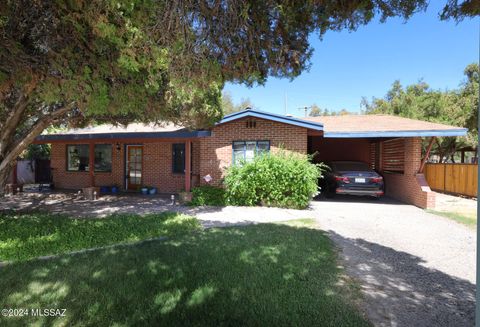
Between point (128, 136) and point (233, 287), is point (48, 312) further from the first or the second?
point (128, 136)

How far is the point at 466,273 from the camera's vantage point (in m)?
4.51

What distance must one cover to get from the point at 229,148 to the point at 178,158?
3.62m

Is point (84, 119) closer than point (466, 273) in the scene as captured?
No

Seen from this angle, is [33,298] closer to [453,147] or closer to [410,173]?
[410,173]

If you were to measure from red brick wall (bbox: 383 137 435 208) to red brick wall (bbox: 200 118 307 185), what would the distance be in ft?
14.9

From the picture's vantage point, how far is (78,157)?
1620cm

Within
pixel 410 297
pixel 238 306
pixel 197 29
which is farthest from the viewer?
pixel 197 29

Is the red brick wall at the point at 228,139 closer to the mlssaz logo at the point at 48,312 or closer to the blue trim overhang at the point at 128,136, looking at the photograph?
the blue trim overhang at the point at 128,136

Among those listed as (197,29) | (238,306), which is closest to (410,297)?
(238,306)

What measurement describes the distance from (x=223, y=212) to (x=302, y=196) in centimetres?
263

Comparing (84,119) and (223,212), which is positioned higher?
(84,119)

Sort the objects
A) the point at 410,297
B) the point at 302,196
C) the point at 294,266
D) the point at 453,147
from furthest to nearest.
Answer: the point at 453,147, the point at 302,196, the point at 294,266, the point at 410,297

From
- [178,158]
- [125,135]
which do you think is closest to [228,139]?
[178,158]

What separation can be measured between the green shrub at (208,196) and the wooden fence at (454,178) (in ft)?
35.3
